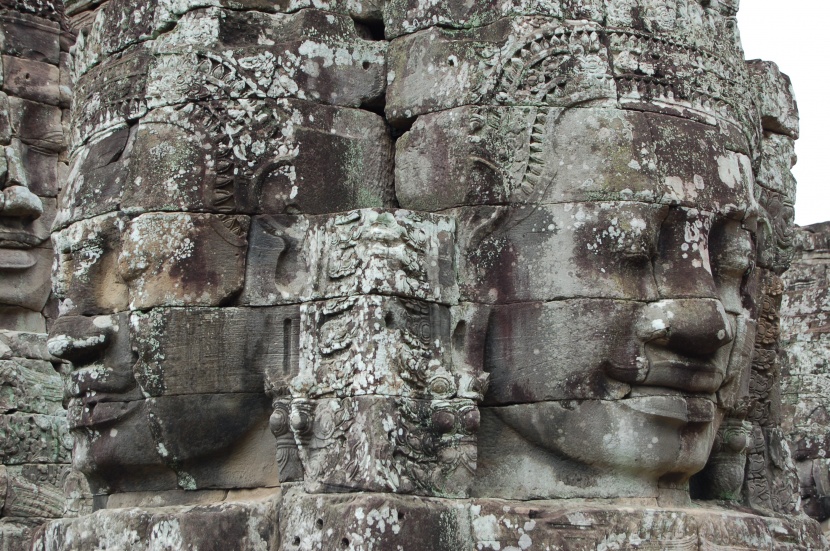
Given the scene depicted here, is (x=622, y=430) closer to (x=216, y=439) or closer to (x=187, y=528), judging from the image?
(x=216, y=439)

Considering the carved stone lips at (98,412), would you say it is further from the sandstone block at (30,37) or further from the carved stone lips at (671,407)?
the sandstone block at (30,37)

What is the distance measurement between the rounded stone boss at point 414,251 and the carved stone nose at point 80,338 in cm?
2

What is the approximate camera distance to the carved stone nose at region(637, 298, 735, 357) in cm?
770

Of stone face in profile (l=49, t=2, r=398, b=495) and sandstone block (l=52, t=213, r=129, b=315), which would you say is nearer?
stone face in profile (l=49, t=2, r=398, b=495)

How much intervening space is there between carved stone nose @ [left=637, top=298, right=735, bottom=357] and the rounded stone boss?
15 mm

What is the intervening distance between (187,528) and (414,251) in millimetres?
1883

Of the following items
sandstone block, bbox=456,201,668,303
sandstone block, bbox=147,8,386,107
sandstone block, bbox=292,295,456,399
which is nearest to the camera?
sandstone block, bbox=292,295,456,399

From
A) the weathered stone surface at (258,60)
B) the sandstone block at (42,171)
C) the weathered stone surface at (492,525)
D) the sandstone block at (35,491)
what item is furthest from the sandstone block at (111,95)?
the sandstone block at (42,171)

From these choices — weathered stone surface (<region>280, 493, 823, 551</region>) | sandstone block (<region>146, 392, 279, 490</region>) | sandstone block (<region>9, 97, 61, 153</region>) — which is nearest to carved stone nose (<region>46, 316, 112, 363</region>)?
sandstone block (<region>146, 392, 279, 490</region>)

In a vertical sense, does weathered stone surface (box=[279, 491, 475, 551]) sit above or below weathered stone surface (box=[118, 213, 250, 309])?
below

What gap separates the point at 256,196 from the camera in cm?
816

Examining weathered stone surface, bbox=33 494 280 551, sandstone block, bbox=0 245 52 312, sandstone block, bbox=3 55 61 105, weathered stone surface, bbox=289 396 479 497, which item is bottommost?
weathered stone surface, bbox=33 494 280 551

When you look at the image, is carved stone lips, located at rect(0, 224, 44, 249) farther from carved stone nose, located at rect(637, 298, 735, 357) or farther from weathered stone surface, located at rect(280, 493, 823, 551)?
carved stone nose, located at rect(637, 298, 735, 357)

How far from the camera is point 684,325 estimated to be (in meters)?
7.71
